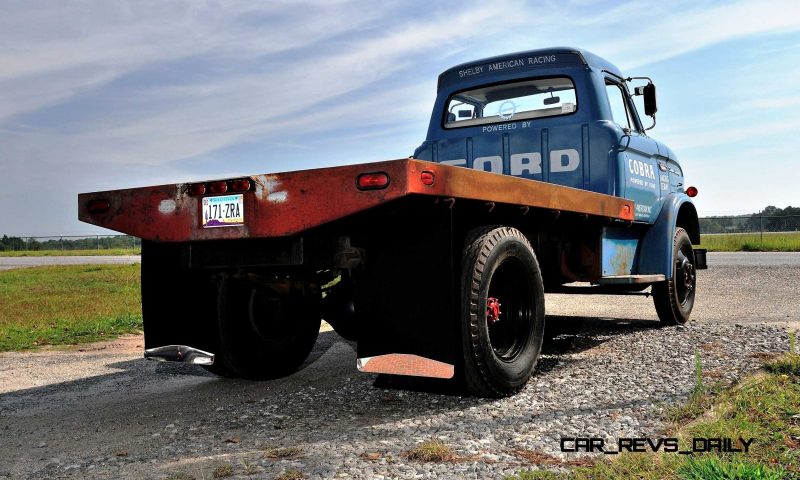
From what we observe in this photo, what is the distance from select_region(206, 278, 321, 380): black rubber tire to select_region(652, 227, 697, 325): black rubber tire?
4007 mm

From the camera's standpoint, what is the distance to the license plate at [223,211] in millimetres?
4098

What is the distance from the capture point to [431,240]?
13.3 feet

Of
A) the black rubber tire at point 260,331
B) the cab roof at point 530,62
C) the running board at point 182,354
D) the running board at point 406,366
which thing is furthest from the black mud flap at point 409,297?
the cab roof at point 530,62

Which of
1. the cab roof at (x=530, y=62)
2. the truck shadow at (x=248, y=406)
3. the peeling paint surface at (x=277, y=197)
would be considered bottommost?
the truck shadow at (x=248, y=406)

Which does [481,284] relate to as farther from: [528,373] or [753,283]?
[753,283]

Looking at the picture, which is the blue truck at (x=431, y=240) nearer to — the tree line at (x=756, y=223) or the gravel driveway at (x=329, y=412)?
the gravel driveway at (x=329, y=412)

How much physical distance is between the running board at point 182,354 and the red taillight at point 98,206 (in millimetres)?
1037

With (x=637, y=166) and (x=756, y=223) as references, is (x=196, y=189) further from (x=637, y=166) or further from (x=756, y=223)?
(x=756, y=223)

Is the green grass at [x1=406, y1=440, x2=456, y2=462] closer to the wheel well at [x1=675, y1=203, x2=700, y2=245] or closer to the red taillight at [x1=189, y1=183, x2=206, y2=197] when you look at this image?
the red taillight at [x1=189, y1=183, x2=206, y2=197]

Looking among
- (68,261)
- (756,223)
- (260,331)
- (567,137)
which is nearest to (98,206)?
(260,331)

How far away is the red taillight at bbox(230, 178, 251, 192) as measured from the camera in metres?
4.05

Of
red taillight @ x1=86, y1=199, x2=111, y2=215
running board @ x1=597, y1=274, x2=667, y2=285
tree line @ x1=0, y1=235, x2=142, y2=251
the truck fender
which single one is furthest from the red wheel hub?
tree line @ x1=0, y1=235, x2=142, y2=251

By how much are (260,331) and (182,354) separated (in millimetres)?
647

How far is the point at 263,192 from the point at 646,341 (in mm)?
4371
